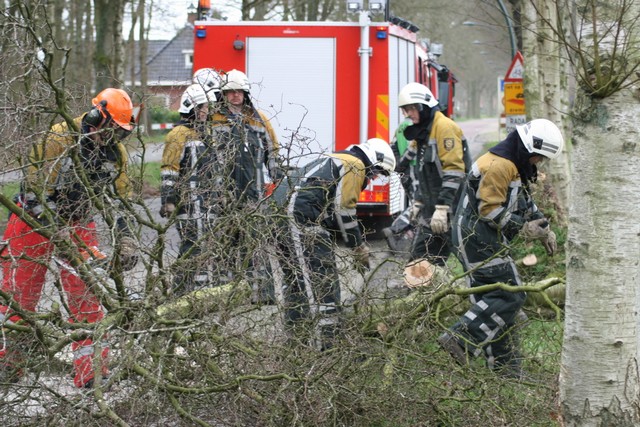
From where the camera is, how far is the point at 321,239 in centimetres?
507

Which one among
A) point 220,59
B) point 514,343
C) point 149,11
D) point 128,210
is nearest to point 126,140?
point 128,210

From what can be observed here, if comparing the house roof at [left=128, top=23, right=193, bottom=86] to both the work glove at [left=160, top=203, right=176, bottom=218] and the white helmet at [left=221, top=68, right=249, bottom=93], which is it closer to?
the white helmet at [left=221, top=68, right=249, bottom=93]

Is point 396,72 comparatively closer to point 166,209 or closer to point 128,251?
point 166,209

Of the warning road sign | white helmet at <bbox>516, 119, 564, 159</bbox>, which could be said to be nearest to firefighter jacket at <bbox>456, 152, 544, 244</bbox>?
white helmet at <bbox>516, 119, 564, 159</bbox>

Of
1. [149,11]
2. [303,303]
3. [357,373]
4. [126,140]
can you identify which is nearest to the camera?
[357,373]

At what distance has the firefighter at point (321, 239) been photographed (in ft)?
15.5

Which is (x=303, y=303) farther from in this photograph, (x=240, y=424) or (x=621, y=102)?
(x=621, y=102)

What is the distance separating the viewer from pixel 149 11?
26.1 meters

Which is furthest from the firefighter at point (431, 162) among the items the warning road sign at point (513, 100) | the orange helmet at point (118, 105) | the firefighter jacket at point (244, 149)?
the warning road sign at point (513, 100)

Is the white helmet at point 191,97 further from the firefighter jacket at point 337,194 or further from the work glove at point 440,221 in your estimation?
the work glove at point 440,221

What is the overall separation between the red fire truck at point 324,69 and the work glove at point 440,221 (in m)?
3.67

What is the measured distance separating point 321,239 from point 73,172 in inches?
49.8

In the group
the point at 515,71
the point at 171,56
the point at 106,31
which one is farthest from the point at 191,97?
the point at 171,56

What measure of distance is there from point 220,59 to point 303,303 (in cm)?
717
